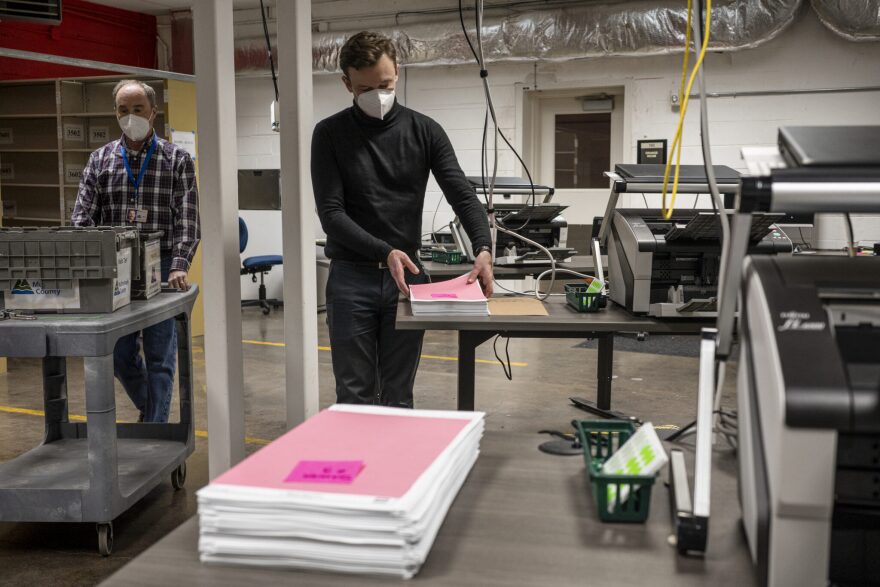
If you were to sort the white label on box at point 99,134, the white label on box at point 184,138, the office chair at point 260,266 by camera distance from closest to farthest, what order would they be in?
the white label on box at point 184,138 → the white label on box at point 99,134 → the office chair at point 260,266

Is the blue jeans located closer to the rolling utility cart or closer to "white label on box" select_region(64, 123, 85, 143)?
the rolling utility cart

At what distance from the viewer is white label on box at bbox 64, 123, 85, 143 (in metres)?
6.13

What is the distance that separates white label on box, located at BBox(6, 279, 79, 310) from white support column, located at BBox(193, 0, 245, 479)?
888 mm

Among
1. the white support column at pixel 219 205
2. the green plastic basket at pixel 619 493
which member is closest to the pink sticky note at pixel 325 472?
the green plastic basket at pixel 619 493

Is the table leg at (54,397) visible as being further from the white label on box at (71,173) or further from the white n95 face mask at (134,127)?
the white label on box at (71,173)

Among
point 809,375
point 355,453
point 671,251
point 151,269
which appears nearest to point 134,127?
point 151,269

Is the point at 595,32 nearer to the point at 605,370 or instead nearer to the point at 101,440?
the point at 605,370

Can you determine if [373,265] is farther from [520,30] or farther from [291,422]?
[520,30]

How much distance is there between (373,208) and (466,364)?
63 cm

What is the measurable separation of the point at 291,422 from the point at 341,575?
848 millimetres

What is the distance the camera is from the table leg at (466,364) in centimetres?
237

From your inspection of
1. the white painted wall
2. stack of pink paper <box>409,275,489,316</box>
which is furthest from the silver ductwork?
stack of pink paper <box>409,275,489,316</box>

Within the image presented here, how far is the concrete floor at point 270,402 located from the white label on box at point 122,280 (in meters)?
0.74

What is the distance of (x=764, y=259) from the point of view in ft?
2.64
